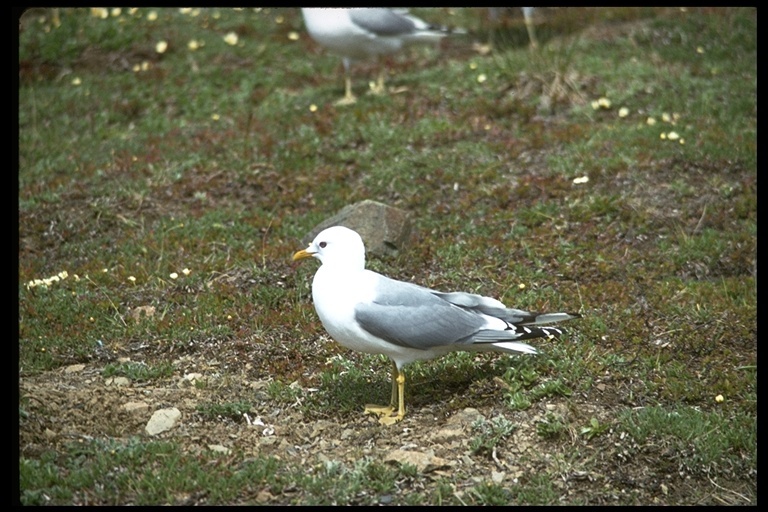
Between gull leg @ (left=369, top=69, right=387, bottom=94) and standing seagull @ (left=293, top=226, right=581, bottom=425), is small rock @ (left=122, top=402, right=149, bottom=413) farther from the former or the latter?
gull leg @ (left=369, top=69, right=387, bottom=94)

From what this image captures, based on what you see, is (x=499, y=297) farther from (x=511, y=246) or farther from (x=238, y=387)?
(x=238, y=387)

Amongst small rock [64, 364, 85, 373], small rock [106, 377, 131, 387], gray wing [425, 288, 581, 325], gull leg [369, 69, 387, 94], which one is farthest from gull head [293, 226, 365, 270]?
gull leg [369, 69, 387, 94]

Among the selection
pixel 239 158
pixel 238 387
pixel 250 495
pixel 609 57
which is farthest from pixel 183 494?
pixel 609 57

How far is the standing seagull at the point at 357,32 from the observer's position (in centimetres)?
1126

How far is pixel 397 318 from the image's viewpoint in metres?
5.61

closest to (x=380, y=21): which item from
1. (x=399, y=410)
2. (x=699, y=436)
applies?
(x=399, y=410)

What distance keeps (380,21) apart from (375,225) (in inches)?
167

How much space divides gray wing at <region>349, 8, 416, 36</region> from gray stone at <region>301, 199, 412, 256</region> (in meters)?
3.90

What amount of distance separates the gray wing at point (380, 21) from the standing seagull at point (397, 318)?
603 cm

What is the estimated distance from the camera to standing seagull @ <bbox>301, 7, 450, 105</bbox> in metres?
11.3

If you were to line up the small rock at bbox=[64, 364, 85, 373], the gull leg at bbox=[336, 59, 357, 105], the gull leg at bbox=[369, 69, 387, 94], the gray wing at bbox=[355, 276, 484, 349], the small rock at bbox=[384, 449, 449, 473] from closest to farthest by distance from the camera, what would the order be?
the small rock at bbox=[384, 449, 449, 473], the gray wing at bbox=[355, 276, 484, 349], the small rock at bbox=[64, 364, 85, 373], the gull leg at bbox=[336, 59, 357, 105], the gull leg at bbox=[369, 69, 387, 94]

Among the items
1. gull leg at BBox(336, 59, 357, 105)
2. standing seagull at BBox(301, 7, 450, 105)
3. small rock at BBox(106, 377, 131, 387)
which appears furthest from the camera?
standing seagull at BBox(301, 7, 450, 105)

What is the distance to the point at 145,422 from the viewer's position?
5676 millimetres

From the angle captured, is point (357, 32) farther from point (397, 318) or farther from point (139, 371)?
point (397, 318)
